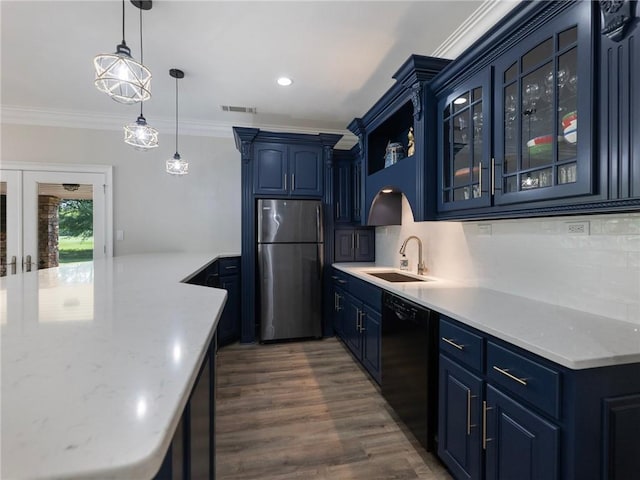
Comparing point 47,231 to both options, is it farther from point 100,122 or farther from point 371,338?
point 371,338

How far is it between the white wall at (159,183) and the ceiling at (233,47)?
32 cm

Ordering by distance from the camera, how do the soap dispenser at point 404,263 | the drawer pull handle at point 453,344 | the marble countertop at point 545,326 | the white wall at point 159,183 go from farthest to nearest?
the white wall at point 159,183 < the soap dispenser at point 404,263 < the drawer pull handle at point 453,344 < the marble countertop at point 545,326

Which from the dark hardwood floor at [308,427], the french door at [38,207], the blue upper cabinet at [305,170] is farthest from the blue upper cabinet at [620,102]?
the french door at [38,207]

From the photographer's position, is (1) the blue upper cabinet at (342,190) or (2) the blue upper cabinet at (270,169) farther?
(1) the blue upper cabinet at (342,190)

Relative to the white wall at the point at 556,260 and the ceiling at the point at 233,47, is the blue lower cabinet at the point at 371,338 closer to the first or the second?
the white wall at the point at 556,260

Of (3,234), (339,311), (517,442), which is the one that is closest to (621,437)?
(517,442)

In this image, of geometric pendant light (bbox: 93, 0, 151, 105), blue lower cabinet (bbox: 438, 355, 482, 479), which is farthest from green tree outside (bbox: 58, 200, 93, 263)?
blue lower cabinet (bbox: 438, 355, 482, 479)

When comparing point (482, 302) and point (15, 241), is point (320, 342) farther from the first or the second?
point (15, 241)

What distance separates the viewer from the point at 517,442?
117 cm

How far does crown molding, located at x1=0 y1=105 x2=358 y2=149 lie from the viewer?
3.62m

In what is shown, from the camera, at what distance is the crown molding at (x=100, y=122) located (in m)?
3.62

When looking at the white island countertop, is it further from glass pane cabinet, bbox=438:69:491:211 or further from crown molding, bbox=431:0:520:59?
crown molding, bbox=431:0:520:59

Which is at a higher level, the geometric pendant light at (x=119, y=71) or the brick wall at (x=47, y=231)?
the geometric pendant light at (x=119, y=71)

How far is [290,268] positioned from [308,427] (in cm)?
183
